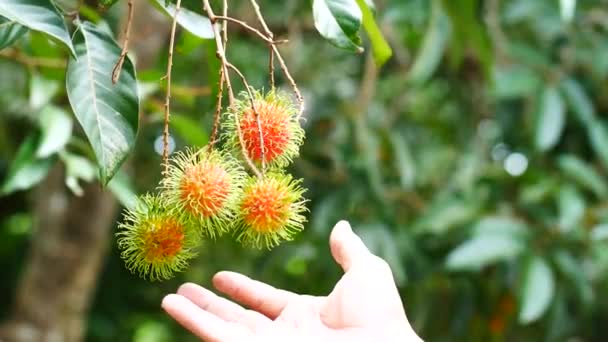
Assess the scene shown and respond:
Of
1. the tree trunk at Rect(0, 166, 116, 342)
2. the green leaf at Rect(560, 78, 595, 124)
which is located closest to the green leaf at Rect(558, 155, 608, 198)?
the green leaf at Rect(560, 78, 595, 124)

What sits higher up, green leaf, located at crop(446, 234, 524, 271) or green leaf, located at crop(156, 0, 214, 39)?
green leaf, located at crop(156, 0, 214, 39)

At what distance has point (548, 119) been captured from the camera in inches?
83.8

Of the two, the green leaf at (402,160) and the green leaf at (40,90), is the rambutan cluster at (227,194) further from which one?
the green leaf at (402,160)

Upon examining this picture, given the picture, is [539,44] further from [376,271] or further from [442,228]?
[376,271]

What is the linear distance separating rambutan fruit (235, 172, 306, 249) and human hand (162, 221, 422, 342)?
0.29 feet

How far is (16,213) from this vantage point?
10.0 ft

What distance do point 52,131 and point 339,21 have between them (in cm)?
66

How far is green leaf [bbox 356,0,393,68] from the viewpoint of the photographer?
3.15 feet

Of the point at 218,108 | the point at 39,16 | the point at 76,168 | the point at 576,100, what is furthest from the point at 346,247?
the point at 576,100

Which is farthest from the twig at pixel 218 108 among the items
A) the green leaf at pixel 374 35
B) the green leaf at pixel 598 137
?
the green leaf at pixel 598 137

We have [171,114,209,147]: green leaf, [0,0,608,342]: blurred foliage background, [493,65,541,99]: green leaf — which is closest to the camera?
[171,114,209,147]: green leaf

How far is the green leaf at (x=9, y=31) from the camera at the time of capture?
89 centimetres

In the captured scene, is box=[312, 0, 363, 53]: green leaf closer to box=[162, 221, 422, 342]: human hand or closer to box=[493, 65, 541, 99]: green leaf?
box=[162, 221, 422, 342]: human hand

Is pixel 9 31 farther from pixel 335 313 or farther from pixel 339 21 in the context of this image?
pixel 335 313
